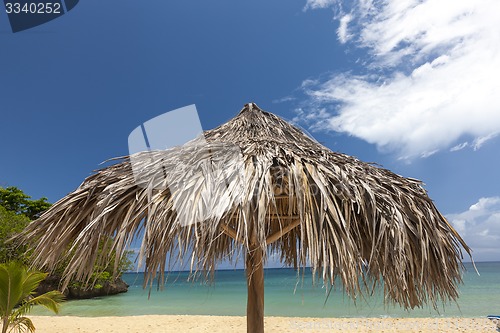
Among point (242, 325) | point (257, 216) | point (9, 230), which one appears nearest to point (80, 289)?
point (9, 230)

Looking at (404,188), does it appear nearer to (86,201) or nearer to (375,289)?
(375,289)

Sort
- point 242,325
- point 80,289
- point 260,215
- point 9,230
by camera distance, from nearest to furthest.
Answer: point 260,215
point 242,325
point 9,230
point 80,289

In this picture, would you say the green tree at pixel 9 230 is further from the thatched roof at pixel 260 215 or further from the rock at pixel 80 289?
the thatched roof at pixel 260 215

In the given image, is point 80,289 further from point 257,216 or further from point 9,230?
point 257,216

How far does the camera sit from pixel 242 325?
8539mm

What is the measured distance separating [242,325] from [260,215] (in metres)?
7.15

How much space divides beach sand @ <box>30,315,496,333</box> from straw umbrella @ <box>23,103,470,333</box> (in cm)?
548

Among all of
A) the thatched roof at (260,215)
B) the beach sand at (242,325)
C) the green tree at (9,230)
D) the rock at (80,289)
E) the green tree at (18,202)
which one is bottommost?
the beach sand at (242,325)

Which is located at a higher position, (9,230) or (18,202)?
(18,202)

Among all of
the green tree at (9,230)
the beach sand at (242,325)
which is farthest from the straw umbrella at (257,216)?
the green tree at (9,230)

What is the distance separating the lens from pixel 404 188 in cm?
287

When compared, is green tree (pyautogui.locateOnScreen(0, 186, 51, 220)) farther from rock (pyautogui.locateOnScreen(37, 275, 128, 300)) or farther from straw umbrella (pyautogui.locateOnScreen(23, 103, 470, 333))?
straw umbrella (pyautogui.locateOnScreen(23, 103, 470, 333))

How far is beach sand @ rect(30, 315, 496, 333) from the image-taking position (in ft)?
25.7

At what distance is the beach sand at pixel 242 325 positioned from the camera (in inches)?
308
